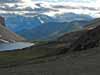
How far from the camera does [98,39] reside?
76.9 meters

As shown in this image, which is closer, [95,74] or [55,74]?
[95,74]

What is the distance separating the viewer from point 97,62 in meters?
48.1

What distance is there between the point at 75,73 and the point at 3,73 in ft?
48.8

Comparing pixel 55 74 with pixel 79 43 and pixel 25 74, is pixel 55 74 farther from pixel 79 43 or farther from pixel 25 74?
pixel 79 43

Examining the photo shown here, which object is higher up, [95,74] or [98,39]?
[95,74]

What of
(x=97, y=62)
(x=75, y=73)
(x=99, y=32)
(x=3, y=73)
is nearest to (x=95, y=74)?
(x=75, y=73)

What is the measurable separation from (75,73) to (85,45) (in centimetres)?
3537

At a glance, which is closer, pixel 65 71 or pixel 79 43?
pixel 65 71

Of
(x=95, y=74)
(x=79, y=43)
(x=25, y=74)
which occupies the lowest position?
(x=79, y=43)

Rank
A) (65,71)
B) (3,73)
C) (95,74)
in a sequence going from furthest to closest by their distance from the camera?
(3,73) < (65,71) < (95,74)

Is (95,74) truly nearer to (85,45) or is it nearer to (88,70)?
(88,70)

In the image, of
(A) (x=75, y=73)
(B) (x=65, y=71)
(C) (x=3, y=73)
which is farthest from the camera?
(C) (x=3, y=73)

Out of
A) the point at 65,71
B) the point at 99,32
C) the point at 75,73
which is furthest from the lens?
the point at 99,32

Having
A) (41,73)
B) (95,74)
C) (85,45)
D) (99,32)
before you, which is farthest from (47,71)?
(99,32)
